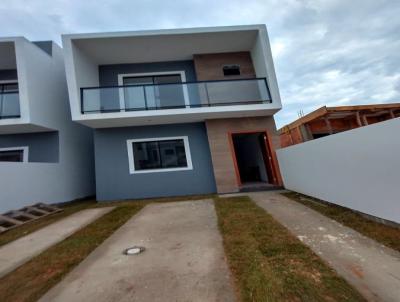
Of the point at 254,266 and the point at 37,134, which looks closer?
the point at 254,266

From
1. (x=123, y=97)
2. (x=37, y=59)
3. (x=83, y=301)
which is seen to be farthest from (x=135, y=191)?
(x=37, y=59)

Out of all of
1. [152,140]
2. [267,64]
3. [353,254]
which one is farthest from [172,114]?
[353,254]

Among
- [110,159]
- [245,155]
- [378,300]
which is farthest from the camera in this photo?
[245,155]

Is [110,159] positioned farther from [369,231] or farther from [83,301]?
[369,231]

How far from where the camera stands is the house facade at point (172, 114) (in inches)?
308

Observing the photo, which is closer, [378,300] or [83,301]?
[378,300]

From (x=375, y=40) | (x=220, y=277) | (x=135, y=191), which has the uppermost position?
(x=375, y=40)

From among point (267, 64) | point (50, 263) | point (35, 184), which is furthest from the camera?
point (267, 64)

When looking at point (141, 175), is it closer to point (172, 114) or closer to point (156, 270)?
point (172, 114)

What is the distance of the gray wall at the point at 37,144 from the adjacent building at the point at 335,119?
1104cm

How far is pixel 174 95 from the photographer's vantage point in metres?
8.19

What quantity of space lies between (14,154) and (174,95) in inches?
297

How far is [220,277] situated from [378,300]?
145 centimetres

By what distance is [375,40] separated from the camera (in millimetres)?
8359
